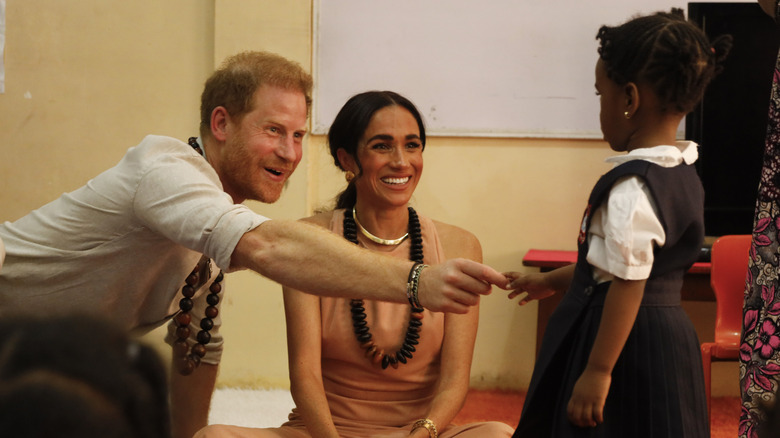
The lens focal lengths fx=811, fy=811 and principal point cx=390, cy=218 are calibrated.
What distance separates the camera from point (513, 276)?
1.92 m

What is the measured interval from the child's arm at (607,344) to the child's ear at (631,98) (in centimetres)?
39

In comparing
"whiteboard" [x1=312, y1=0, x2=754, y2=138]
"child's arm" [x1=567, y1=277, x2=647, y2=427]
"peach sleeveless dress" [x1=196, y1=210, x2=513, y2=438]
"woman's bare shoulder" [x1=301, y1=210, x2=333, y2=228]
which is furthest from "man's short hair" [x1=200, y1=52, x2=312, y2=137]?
"whiteboard" [x1=312, y1=0, x2=754, y2=138]

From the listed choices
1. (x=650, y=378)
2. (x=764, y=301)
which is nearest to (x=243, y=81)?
(x=650, y=378)

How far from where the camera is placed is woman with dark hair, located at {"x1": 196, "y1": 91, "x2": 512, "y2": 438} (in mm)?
2139

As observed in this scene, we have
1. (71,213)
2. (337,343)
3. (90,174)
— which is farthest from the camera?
(90,174)

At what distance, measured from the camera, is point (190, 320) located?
6.78 ft

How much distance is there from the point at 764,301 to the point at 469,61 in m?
Answer: 2.09

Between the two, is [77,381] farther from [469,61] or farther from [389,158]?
[469,61]

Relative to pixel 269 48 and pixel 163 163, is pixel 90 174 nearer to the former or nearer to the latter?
pixel 269 48

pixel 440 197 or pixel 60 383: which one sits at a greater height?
pixel 60 383

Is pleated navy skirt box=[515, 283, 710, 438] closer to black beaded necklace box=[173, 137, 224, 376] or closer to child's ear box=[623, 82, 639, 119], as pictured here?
child's ear box=[623, 82, 639, 119]

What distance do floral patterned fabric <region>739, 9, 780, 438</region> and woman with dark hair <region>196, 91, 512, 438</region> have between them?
0.68 meters

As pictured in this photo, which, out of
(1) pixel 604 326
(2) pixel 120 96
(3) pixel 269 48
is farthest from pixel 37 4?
(1) pixel 604 326

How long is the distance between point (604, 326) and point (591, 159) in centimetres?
241
